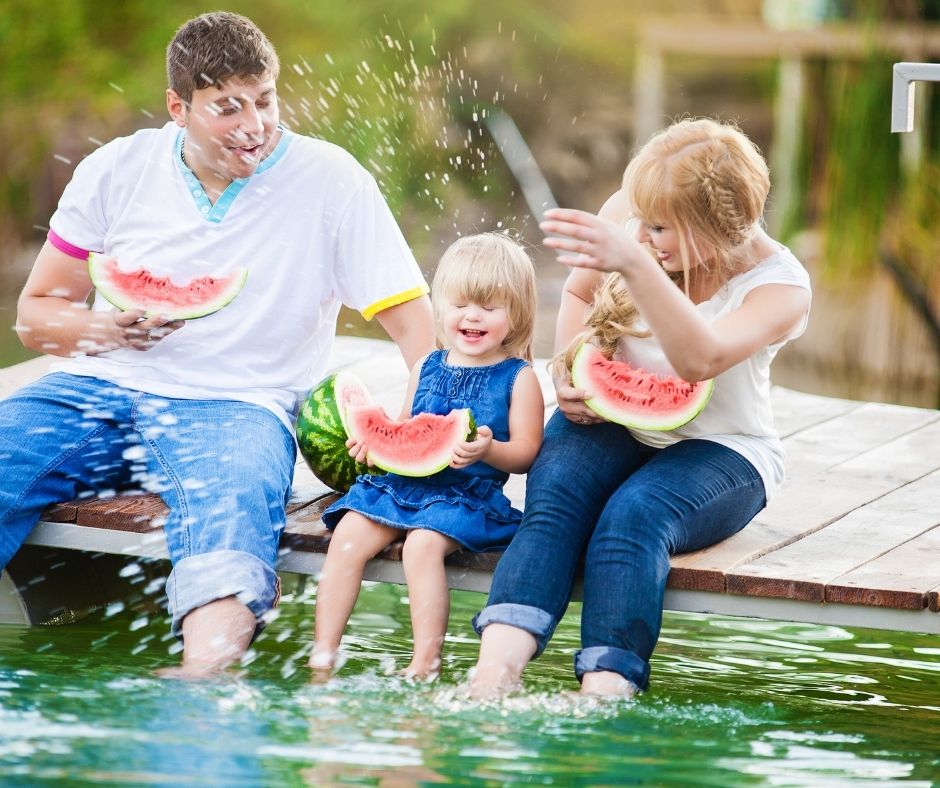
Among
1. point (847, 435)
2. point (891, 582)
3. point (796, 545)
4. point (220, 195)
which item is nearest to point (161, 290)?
point (220, 195)

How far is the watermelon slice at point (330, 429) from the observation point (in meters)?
4.70

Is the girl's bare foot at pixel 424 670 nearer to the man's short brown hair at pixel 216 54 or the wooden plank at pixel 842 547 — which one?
the wooden plank at pixel 842 547

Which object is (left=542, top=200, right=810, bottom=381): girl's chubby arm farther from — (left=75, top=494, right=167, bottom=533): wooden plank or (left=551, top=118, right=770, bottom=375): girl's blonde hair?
(left=75, top=494, right=167, bottom=533): wooden plank

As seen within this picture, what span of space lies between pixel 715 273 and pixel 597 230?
0.63m

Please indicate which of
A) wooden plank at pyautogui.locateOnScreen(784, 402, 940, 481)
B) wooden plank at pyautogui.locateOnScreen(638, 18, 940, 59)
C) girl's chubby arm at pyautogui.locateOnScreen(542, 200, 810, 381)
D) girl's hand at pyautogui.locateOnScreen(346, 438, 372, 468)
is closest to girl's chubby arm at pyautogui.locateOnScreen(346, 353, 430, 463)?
girl's hand at pyautogui.locateOnScreen(346, 438, 372, 468)

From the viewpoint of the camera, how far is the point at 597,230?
12.6 ft

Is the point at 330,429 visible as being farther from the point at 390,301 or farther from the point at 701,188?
the point at 701,188

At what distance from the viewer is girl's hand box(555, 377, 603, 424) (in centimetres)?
441

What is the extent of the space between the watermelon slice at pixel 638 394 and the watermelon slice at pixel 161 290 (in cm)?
111

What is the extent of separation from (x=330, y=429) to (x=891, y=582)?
1.70 m

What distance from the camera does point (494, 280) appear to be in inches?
174

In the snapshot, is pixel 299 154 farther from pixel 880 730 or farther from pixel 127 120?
pixel 127 120

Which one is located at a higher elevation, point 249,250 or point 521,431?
point 249,250

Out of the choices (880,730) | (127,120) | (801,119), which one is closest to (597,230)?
(880,730)
